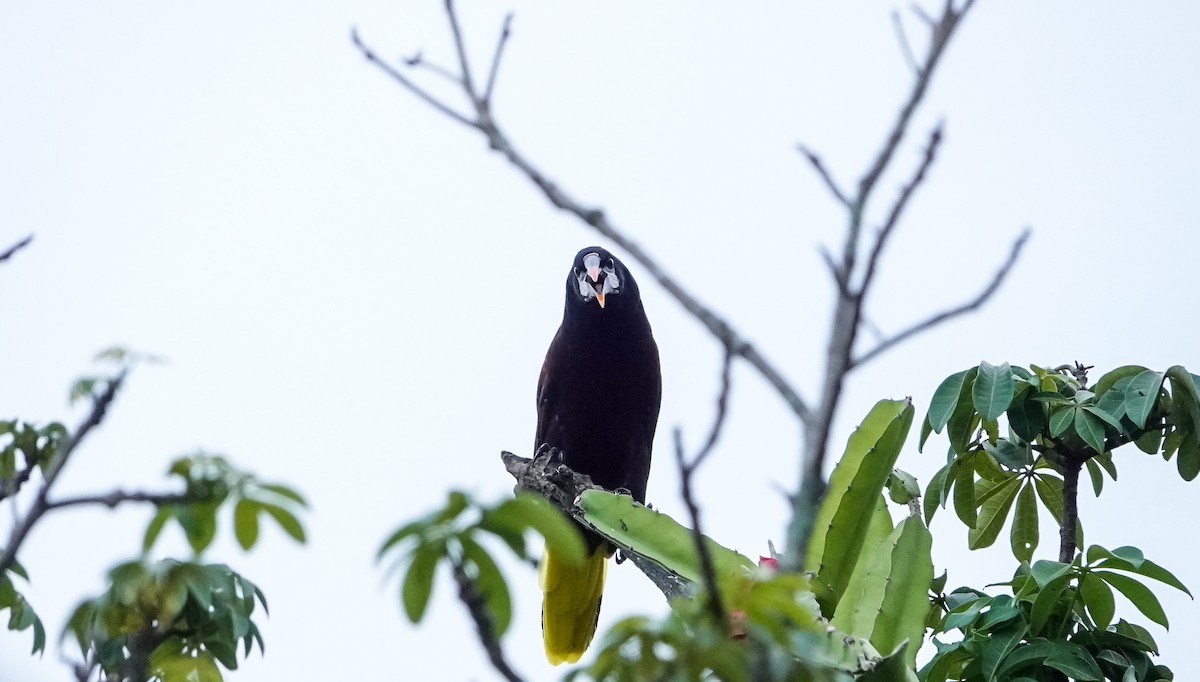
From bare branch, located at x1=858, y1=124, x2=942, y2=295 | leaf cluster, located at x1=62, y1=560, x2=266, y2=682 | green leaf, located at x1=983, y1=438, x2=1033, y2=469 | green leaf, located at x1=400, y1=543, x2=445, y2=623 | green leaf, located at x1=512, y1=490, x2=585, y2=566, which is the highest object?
green leaf, located at x1=983, y1=438, x2=1033, y2=469

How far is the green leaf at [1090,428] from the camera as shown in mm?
2680

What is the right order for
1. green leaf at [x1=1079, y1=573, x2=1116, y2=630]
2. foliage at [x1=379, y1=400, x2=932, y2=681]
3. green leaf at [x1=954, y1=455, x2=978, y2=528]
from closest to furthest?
foliage at [x1=379, y1=400, x2=932, y2=681] < green leaf at [x1=1079, y1=573, x2=1116, y2=630] < green leaf at [x1=954, y1=455, x2=978, y2=528]

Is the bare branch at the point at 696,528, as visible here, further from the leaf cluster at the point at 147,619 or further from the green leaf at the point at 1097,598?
the green leaf at the point at 1097,598

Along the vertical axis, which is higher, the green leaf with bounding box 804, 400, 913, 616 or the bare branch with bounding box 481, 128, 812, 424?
the green leaf with bounding box 804, 400, 913, 616

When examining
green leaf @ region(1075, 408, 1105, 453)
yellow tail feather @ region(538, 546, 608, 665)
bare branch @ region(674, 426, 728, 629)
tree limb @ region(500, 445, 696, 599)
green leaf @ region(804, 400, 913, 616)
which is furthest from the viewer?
yellow tail feather @ region(538, 546, 608, 665)

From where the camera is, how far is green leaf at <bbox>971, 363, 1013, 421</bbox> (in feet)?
8.82

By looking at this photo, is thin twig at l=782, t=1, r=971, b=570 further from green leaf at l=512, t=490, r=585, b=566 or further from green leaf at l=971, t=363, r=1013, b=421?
green leaf at l=971, t=363, r=1013, b=421

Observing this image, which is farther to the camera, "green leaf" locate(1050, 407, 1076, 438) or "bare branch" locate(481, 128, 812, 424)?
"green leaf" locate(1050, 407, 1076, 438)

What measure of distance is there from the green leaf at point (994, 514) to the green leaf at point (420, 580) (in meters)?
2.53

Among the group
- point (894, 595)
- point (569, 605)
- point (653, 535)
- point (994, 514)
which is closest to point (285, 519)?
point (894, 595)

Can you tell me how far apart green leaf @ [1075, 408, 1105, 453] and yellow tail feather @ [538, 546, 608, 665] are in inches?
73.3

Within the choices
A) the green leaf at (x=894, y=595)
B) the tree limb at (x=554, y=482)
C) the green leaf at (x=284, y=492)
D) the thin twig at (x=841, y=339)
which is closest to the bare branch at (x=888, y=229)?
the thin twig at (x=841, y=339)

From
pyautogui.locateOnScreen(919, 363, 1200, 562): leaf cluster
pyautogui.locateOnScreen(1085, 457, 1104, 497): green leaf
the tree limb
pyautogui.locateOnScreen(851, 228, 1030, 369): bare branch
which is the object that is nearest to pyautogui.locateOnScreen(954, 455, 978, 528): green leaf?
pyautogui.locateOnScreen(919, 363, 1200, 562): leaf cluster

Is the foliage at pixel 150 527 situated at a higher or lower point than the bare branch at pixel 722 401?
lower
